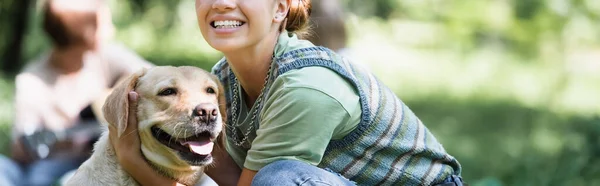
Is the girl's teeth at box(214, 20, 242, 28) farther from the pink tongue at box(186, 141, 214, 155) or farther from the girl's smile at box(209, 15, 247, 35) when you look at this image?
the pink tongue at box(186, 141, 214, 155)

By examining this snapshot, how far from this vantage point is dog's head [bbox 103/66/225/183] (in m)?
2.79

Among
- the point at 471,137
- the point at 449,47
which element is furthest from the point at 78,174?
the point at 449,47

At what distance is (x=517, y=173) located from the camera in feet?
16.6

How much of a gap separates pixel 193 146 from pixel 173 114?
0.12 metres

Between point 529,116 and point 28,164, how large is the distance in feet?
12.8

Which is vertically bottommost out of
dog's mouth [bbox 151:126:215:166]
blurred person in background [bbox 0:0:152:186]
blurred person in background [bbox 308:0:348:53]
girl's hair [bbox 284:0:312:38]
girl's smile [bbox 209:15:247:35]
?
blurred person in background [bbox 0:0:152:186]

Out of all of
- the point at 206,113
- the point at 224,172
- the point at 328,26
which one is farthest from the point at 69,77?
the point at 206,113

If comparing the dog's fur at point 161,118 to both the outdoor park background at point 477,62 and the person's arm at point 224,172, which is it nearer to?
the person's arm at point 224,172

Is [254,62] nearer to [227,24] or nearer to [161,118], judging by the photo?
[227,24]

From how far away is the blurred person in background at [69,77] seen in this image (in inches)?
203

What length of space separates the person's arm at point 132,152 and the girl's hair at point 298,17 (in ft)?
1.91

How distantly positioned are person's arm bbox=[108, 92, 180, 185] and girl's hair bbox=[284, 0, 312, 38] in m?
0.58

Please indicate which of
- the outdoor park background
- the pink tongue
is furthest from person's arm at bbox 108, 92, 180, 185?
the outdoor park background

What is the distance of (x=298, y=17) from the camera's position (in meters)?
3.14
